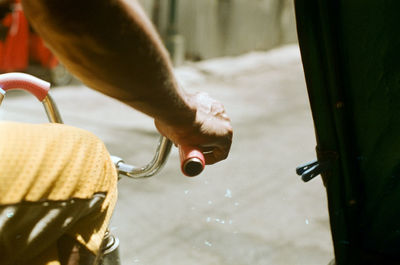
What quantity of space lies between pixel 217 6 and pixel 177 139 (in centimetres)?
937

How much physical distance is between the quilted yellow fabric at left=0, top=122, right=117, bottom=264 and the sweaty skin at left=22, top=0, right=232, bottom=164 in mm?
124

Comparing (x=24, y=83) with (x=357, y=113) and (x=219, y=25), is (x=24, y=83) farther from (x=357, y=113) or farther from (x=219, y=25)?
(x=219, y=25)

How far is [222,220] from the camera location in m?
3.43

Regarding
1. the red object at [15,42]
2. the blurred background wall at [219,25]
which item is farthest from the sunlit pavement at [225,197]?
the blurred background wall at [219,25]

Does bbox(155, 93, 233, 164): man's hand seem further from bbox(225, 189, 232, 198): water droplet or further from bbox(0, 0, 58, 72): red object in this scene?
bbox(0, 0, 58, 72): red object

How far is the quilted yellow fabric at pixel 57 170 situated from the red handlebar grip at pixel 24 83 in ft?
1.16

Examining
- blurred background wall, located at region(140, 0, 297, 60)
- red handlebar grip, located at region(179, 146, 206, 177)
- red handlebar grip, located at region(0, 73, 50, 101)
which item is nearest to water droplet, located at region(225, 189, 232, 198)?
red handlebar grip, located at region(0, 73, 50, 101)

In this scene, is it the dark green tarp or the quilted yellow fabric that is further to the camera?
the dark green tarp

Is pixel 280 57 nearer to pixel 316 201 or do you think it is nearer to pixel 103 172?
pixel 316 201

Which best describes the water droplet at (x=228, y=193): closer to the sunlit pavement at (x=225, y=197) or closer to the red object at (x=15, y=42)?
the sunlit pavement at (x=225, y=197)

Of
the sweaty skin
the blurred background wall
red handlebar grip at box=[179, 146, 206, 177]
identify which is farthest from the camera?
the blurred background wall

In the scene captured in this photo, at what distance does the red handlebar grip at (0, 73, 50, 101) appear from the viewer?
50.7 inches

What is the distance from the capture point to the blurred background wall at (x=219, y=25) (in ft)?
30.1

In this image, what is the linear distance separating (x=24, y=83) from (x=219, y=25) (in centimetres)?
930
